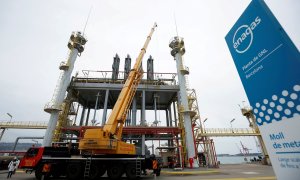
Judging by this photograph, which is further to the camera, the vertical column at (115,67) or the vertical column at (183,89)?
the vertical column at (115,67)

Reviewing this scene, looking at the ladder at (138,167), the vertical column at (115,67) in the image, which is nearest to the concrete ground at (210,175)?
the ladder at (138,167)

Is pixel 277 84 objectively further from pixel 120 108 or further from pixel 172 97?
pixel 172 97

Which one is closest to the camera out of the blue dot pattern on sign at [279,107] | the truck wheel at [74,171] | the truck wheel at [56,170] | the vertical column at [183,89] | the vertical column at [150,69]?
the blue dot pattern on sign at [279,107]

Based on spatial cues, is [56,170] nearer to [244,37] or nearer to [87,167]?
[87,167]

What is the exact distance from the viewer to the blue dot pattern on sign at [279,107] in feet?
7.63

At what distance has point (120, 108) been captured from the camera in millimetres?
13906

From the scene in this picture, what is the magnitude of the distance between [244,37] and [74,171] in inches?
575

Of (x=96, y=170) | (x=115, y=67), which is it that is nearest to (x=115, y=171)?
(x=96, y=170)

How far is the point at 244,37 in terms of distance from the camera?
3145mm

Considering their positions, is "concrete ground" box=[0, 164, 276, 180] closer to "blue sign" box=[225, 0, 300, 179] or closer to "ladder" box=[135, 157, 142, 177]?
"ladder" box=[135, 157, 142, 177]

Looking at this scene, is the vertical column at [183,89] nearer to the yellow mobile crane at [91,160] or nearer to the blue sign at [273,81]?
the yellow mobile crane at [91,160]

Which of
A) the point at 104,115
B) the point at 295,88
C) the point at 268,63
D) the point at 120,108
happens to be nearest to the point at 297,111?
the point at 295,88

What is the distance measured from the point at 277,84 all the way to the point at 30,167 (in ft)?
55.9

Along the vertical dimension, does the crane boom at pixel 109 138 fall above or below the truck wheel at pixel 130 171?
above
